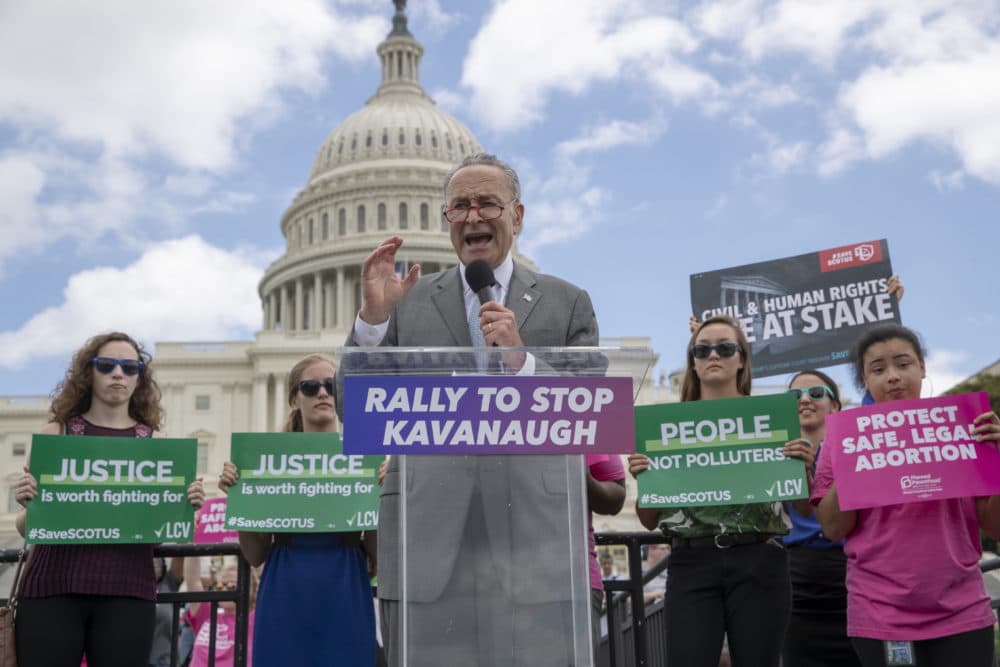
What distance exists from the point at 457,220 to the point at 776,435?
71.1 inches

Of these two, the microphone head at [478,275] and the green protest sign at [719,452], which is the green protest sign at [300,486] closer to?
the green protest sign at [719,452]

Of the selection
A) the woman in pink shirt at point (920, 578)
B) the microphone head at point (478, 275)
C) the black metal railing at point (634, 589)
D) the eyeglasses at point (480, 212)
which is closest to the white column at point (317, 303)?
the black metal railing at point (634, 589)

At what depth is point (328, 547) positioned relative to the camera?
4.90 metres

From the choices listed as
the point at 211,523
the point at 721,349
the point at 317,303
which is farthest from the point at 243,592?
the point at 317,303

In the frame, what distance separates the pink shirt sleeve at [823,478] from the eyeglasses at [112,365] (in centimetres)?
329

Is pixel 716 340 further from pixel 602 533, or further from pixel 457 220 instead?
pixel 457 220

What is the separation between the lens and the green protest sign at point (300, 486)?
4.87 meters

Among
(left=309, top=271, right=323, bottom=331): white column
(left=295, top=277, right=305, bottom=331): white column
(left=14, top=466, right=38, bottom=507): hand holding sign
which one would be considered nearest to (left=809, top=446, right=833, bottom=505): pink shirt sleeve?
(left=14, top=466, right=38, bottom=507): hand holding sign

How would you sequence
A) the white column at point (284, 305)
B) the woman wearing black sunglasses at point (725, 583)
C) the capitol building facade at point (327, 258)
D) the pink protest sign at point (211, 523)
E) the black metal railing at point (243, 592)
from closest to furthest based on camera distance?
the woman wearing black sunglasses at point (725, 583) < the black metal railing at point (243, 592) < the pink protest sign at point (211, 523) < the capitol building facade at point (327, 258) < the white column at point (284, 305)

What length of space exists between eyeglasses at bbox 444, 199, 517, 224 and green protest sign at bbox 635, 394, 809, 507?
126 cm

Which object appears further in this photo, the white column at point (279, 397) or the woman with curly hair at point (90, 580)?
the white column at point (279, 397)

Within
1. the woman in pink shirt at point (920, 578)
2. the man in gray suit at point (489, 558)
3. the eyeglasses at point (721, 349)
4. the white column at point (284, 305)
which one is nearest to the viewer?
the man in gray suit at point (489, 558)

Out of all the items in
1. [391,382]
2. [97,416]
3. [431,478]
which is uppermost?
[97,416]

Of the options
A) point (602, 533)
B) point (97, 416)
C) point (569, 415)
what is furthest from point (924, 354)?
point (97, 416)
